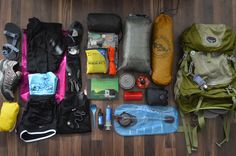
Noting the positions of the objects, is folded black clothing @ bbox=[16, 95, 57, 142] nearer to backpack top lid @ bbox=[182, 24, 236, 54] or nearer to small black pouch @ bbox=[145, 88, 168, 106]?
small black pouch @ bbox=[145, 88, 168, 106]

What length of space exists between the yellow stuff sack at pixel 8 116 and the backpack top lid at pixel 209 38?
4.15 ft

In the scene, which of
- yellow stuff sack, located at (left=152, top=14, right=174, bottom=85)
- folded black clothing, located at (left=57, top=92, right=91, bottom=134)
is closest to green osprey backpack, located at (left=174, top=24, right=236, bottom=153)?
yellow stuff sack, located at (left=152, top=14, right=174, bottom=85)

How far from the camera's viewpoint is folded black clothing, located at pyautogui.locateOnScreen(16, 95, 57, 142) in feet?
6.86

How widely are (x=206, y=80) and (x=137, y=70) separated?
48cm

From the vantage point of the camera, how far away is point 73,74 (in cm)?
214

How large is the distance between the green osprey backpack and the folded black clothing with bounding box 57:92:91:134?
0.66m

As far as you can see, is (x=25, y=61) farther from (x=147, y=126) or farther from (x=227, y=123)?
(x=227, y=123)

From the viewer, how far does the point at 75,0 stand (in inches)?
88.4

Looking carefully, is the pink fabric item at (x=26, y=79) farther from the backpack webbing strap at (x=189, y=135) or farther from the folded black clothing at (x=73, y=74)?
the backpack webbing strap at (x=189, y=135)

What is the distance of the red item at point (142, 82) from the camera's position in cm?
217

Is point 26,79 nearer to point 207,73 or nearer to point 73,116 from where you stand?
point 73,116

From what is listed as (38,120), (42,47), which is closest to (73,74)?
(42,47)

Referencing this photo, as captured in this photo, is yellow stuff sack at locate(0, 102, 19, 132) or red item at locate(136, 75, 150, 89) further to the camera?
red item at locate(136, 75, 150, 89)

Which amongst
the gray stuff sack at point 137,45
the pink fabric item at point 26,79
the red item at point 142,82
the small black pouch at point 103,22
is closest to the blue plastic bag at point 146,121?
the red item at point 142,82
